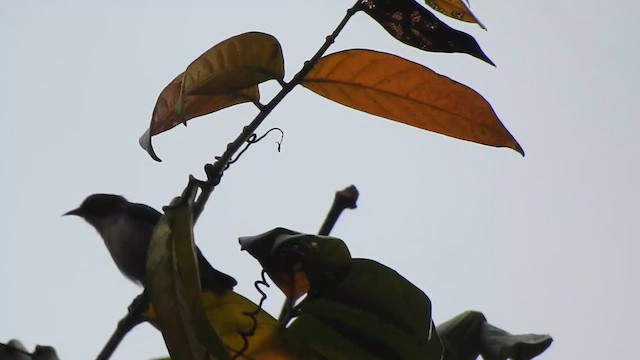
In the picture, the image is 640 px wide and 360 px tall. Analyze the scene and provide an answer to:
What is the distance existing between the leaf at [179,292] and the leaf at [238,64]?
274 millimetres

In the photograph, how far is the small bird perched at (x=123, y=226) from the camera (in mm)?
3350

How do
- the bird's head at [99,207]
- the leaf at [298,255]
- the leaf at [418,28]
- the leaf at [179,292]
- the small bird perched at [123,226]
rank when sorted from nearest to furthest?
the leaf at [179,292] < the leaf at [298,255] < the leaf at [418,28] < the small bird perched at [123,226] < the bird's head at [99,207]

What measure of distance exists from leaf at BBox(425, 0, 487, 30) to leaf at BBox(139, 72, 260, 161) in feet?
0.99

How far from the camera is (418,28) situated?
1195 millimetres

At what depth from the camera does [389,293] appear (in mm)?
1093

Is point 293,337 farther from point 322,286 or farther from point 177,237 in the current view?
point 177,237

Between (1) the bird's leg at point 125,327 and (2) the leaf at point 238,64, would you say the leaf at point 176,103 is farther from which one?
(1) the bird's leg at point 125,327

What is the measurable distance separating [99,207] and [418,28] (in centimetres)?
299

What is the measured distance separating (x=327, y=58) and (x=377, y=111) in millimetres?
109

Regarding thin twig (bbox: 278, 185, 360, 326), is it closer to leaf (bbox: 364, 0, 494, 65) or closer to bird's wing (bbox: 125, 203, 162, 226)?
leaf (bbox: 364, 0, 494, 65)

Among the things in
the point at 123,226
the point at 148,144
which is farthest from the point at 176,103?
the point at 123,226

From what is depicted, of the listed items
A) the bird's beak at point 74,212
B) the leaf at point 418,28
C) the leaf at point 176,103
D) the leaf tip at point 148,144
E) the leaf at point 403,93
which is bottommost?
the bird's beak at point 74,212

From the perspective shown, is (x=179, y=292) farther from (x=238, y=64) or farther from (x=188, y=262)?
(x=238, y=64)

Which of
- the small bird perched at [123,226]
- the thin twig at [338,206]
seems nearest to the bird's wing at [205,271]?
the small bird perched at [123,226]
